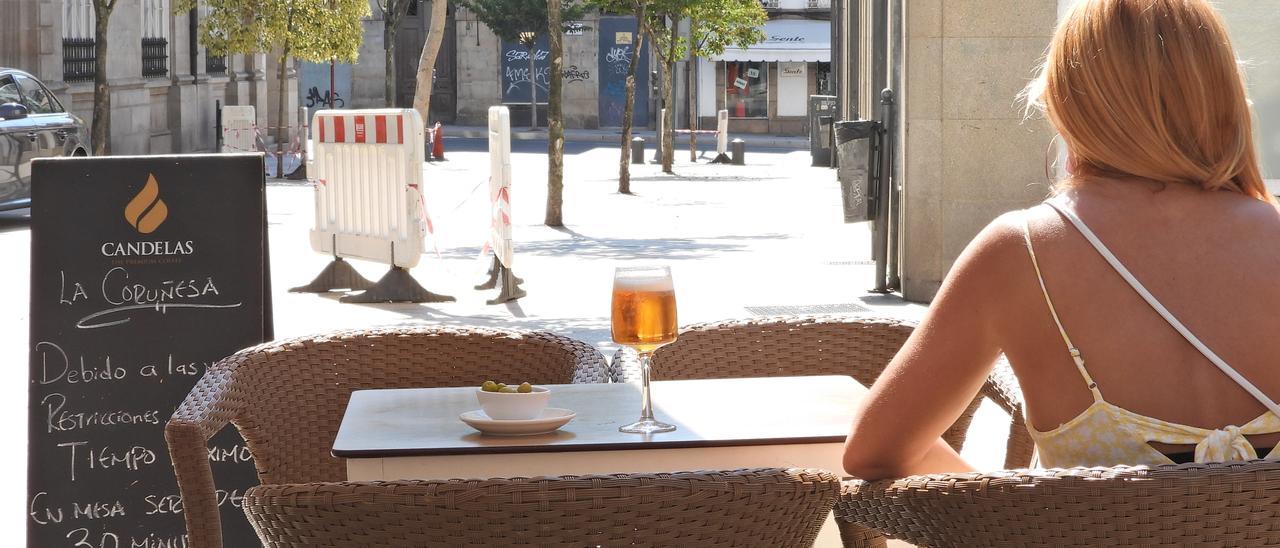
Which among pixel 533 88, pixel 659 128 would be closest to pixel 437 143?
pixel 659 128

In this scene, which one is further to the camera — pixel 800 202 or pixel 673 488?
pixel 800 202

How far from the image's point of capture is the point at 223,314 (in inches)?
166

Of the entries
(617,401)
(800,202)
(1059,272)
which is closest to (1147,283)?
(1059,272)

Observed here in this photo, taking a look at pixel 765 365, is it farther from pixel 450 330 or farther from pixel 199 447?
pixel 199 447

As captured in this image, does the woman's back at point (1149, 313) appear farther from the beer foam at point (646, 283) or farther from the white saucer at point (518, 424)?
the white saucer at point (518, 424)

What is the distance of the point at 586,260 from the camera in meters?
13.1

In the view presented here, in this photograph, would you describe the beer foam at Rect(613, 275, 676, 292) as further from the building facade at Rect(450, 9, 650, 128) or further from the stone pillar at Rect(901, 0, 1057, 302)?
the building facade at Rect(450, 9, 650, 128)

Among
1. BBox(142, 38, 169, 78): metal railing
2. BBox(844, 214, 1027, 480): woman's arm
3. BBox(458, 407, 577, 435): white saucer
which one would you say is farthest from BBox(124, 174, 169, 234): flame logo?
BBox(142, 38, 169, 78): metal railing

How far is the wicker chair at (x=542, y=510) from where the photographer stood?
2.15 m

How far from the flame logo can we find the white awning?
42400 mm

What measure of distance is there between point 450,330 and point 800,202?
16860mm

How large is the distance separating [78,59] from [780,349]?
24.5m

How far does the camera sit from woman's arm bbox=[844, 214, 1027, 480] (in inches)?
93.3

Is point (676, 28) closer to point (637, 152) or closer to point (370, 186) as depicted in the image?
point (637, 152)
